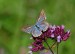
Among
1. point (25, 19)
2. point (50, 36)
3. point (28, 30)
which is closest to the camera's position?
point (28, 30)

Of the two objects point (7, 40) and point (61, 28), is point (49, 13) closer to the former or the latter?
point (7, 40)

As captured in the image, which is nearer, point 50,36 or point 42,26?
point 42,26

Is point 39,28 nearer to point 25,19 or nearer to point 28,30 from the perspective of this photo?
point 28,30

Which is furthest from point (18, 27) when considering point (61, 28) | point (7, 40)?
point (61, 28)

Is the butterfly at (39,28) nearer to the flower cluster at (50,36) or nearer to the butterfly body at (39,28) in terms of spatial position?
the butterfly body at (39,28)

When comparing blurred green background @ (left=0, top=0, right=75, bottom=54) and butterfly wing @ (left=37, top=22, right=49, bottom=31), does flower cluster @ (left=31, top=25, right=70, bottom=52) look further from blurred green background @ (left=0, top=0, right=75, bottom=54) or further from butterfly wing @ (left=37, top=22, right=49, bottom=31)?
blurred green background @ (left=0, top=0, right=75, bottom=54)

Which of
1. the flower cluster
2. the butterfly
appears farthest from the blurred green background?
the butterfly

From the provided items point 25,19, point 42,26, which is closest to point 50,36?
point 42,26

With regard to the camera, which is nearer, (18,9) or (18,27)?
(18,27)
